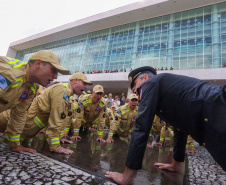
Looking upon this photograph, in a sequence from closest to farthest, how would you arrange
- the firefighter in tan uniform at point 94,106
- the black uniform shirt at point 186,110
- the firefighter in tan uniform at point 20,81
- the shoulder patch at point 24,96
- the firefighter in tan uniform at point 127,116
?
the black uniform shirt at point 186,110 < the firefighter in tan uniform at point 20,81 < the shoulder patch at point 24,96 < the firefighter in tan uniform at point 94,106 < the firefighter in tan uniform at point 127,116

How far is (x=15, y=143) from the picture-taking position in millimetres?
2102

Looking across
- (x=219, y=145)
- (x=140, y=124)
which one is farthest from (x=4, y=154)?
(x=219, y=145)

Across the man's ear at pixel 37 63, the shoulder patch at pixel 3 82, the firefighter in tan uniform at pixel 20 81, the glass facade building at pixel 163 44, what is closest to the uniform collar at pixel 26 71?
the firefighter in tan uniform at pixel 20 81

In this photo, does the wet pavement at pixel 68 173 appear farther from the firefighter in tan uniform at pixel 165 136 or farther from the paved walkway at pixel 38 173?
the firefighter in tan uniform at pixel 165 136

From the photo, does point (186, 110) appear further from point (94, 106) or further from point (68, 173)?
point (94, 106)

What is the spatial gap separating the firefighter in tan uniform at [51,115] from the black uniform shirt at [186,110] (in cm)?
143

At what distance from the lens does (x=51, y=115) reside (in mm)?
2482

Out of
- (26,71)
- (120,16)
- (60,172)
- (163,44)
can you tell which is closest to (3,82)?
(26,71)

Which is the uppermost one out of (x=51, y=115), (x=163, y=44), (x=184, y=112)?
(x=163, y=44)

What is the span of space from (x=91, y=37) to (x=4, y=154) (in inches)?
1130

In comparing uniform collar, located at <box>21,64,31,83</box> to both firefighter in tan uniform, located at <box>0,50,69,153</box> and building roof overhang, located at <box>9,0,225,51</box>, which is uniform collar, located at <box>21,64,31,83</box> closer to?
firefighter in tan uniform, located at <box>0,50,69,153</box>

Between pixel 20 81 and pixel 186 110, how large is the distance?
205 cm

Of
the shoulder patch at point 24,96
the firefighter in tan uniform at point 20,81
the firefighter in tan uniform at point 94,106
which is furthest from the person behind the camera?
the firefighter in tan uniform at point 94,106

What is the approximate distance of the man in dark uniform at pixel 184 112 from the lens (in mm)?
1124
